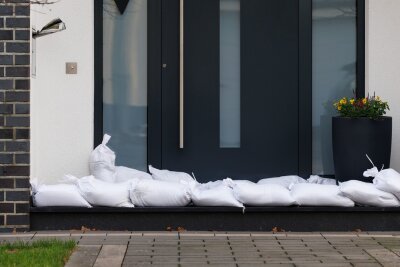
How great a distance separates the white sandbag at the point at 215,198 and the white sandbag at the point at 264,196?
0.08 metres

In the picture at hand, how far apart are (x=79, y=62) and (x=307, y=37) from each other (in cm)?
252

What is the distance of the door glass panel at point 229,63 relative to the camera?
11.3m

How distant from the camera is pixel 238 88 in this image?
Answer: 1134 centimetres

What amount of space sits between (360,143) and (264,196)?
123 cm

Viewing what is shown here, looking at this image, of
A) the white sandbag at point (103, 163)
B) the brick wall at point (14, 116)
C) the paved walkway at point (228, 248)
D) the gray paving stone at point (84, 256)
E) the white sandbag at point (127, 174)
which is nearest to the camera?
the gray paving stone at point (84, 256)

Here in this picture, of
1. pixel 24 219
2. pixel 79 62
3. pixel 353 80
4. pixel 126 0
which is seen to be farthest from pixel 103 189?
pixel 353 80

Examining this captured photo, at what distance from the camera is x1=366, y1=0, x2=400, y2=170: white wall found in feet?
36.8

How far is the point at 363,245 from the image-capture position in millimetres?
9172

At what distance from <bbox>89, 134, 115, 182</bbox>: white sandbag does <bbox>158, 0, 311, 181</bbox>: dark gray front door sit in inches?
26.0

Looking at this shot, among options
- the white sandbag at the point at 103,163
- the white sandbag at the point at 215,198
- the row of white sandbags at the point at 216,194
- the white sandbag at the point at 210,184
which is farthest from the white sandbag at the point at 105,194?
the white sandbag at the point at 210,184

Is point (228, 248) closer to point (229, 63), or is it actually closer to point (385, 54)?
point (229, 63)

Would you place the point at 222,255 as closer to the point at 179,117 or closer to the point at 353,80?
the point at 179,117

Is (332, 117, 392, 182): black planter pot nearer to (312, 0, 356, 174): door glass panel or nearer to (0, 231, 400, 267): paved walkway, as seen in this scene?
(312, 0, 356, 174): door glass panel

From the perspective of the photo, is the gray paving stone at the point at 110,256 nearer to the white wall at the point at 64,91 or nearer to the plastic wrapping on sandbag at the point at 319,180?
the white wall at the point at 64,91
